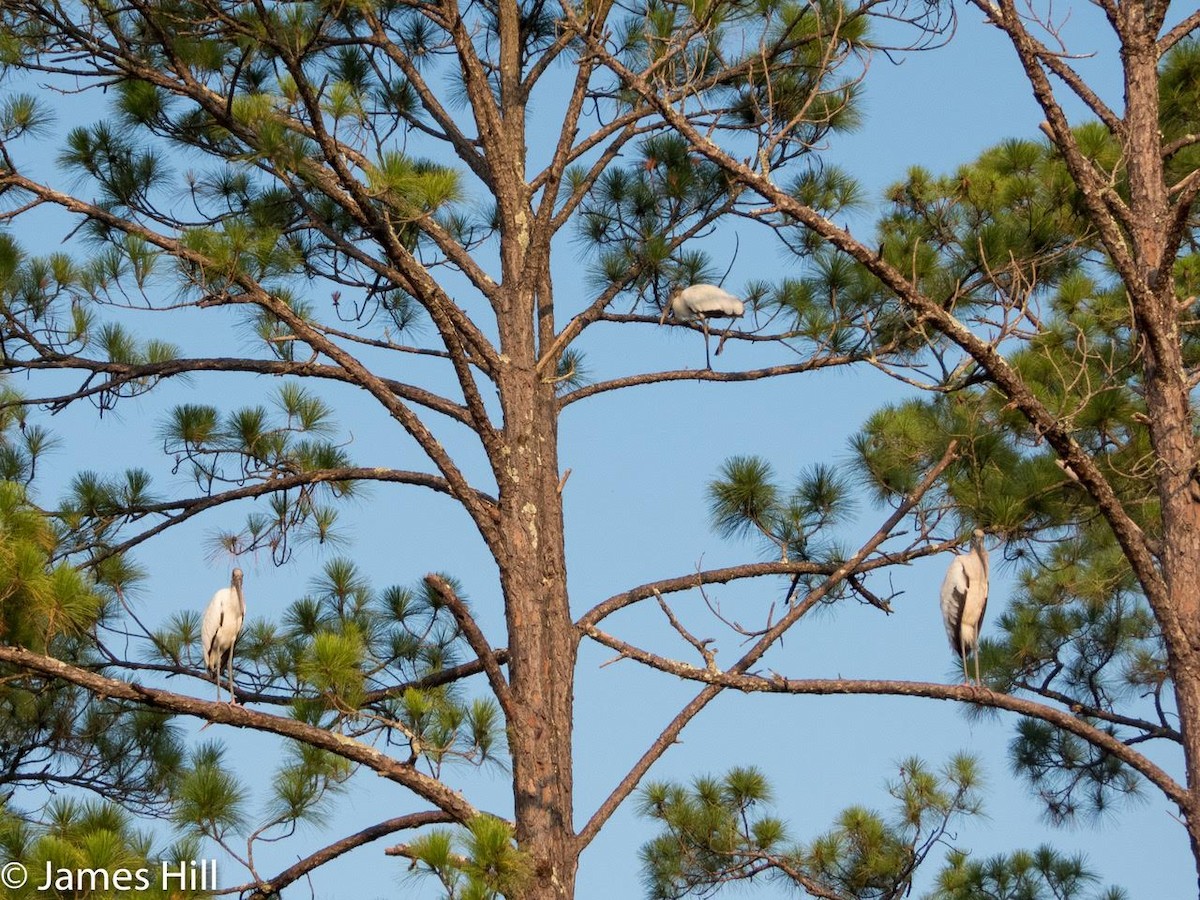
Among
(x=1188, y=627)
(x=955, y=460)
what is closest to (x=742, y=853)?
(x=955, y=460)

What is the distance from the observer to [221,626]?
6.25 m

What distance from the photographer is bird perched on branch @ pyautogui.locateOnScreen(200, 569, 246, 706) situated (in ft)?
20.5

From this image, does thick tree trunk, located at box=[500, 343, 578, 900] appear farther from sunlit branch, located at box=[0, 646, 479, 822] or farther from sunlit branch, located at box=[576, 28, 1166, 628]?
sunlit branch, located at box=[576, 28, 1166, 628]

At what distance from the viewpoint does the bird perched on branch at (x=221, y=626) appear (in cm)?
625

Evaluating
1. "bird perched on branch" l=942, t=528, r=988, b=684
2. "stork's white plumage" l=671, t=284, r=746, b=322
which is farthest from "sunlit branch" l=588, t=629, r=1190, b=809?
"stork's white plumage" l=671, t=284, r=746, b=322

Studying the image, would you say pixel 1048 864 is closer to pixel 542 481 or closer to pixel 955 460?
pixel 955 460

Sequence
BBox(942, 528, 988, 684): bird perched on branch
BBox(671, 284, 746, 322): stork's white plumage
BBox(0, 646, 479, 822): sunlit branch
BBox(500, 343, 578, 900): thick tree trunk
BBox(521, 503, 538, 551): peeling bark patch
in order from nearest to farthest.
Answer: BBox(0, 646, 479, 822): sunlit branch, BBox(500, 343, 578, 900): thick tree trunk, BBox(521, 503, 538, 551): peeling bark patch, BBox(942, 528, 988, 684): bird perched on branch, BBox(671, 284, 746, 322): stork's white plumage

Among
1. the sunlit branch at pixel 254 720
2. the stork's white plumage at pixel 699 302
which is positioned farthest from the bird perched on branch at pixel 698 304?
the sunlit branch at pixel 254 720

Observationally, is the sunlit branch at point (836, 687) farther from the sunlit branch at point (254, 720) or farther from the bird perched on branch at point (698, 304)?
the bird perched on branch at point (698, 304)

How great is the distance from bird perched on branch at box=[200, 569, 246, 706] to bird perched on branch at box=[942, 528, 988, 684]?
117 inches

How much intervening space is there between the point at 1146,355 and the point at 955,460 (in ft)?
3.70

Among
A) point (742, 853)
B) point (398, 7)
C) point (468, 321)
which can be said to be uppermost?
point (398, 7)

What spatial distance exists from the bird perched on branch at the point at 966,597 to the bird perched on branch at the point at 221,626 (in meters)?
2.98

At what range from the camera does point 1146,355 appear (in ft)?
17.2
